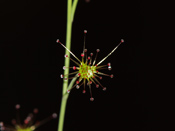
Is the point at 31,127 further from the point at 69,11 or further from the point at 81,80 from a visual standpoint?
the point at 69,11

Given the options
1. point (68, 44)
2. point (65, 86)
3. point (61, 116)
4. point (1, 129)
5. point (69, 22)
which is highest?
point (69, 22)

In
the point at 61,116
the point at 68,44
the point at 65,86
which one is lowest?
the point at 61,116

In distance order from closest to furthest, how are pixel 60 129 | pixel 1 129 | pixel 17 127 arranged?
pixel 1 129 → pixel 17 127 → pixel 60 129

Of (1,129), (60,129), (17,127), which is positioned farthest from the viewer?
(60,129)

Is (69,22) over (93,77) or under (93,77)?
over

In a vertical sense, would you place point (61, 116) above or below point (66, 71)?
below

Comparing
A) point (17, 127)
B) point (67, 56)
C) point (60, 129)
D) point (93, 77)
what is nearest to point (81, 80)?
→ point (93, 77)

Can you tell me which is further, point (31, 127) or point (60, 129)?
point (60, 129)

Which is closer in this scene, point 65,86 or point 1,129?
point 1,129

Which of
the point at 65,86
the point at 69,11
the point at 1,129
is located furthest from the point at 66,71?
the point at 1,129
